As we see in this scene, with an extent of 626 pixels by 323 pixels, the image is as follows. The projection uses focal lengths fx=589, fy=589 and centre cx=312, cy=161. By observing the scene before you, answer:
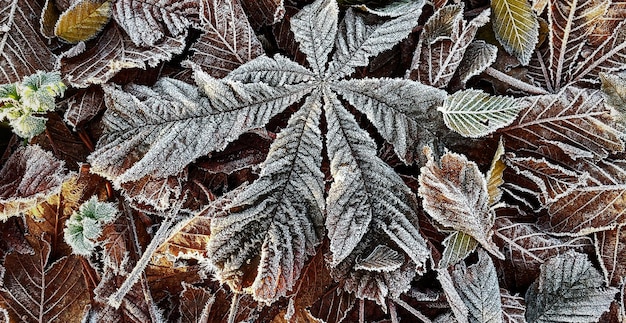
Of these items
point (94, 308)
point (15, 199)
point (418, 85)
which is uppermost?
point (15, 199)

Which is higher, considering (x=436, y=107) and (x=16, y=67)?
(x=16, y=67)

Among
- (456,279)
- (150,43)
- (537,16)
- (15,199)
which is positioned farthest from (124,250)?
(537,16)

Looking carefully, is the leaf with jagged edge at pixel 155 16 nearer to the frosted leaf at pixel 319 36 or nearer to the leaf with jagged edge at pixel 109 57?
the leaf with jagged edge at pixel 109 57

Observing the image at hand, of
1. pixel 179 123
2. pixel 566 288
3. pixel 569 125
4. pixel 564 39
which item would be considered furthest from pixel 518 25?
pixel 179 123

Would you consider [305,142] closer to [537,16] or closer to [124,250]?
[124,250]

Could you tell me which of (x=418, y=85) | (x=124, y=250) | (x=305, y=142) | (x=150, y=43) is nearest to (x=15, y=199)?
(x=124, y=250)

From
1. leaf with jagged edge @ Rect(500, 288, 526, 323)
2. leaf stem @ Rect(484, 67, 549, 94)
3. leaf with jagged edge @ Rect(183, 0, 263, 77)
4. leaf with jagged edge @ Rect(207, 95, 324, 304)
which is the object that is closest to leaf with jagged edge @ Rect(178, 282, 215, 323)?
leaf with jagged edge @ Rect(207, 95, 324, 304)
